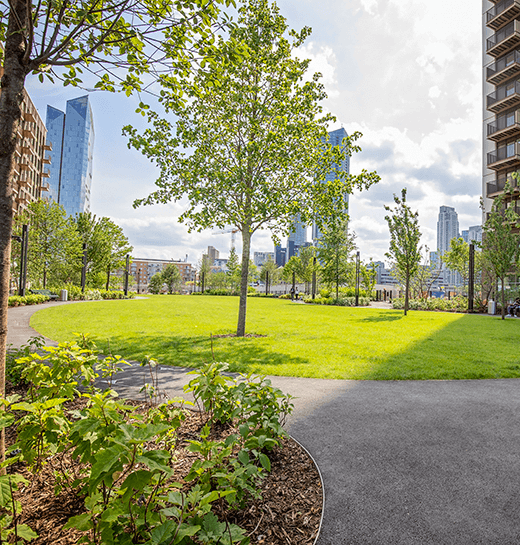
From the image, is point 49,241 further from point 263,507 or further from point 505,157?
point 505,157

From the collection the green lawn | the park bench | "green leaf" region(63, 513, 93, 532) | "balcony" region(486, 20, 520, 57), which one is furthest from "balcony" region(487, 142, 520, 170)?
the park bench

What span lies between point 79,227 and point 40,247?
306 inches

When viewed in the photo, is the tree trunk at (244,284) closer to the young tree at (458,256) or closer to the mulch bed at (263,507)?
the mulch bed at (263,507)

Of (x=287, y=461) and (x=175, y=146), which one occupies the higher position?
(x=175, y=146)

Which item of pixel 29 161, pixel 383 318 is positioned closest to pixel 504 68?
pixel 383 318

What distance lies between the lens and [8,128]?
8.25 ft

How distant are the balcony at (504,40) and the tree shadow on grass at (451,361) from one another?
37.0m

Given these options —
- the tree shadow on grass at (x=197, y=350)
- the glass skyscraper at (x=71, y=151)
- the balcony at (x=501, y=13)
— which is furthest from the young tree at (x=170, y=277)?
the glass skyscraper at (x=71, y=151)

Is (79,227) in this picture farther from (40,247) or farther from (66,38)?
(66,38)

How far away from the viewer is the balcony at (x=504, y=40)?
33.2 meters

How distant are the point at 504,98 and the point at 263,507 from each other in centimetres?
4426

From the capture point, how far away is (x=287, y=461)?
3357mm

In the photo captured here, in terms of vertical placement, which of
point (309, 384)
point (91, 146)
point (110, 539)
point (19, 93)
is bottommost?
point (309, 384)

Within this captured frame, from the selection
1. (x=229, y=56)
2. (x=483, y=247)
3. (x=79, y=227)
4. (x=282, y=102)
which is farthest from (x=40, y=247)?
(x=483, y=247)
